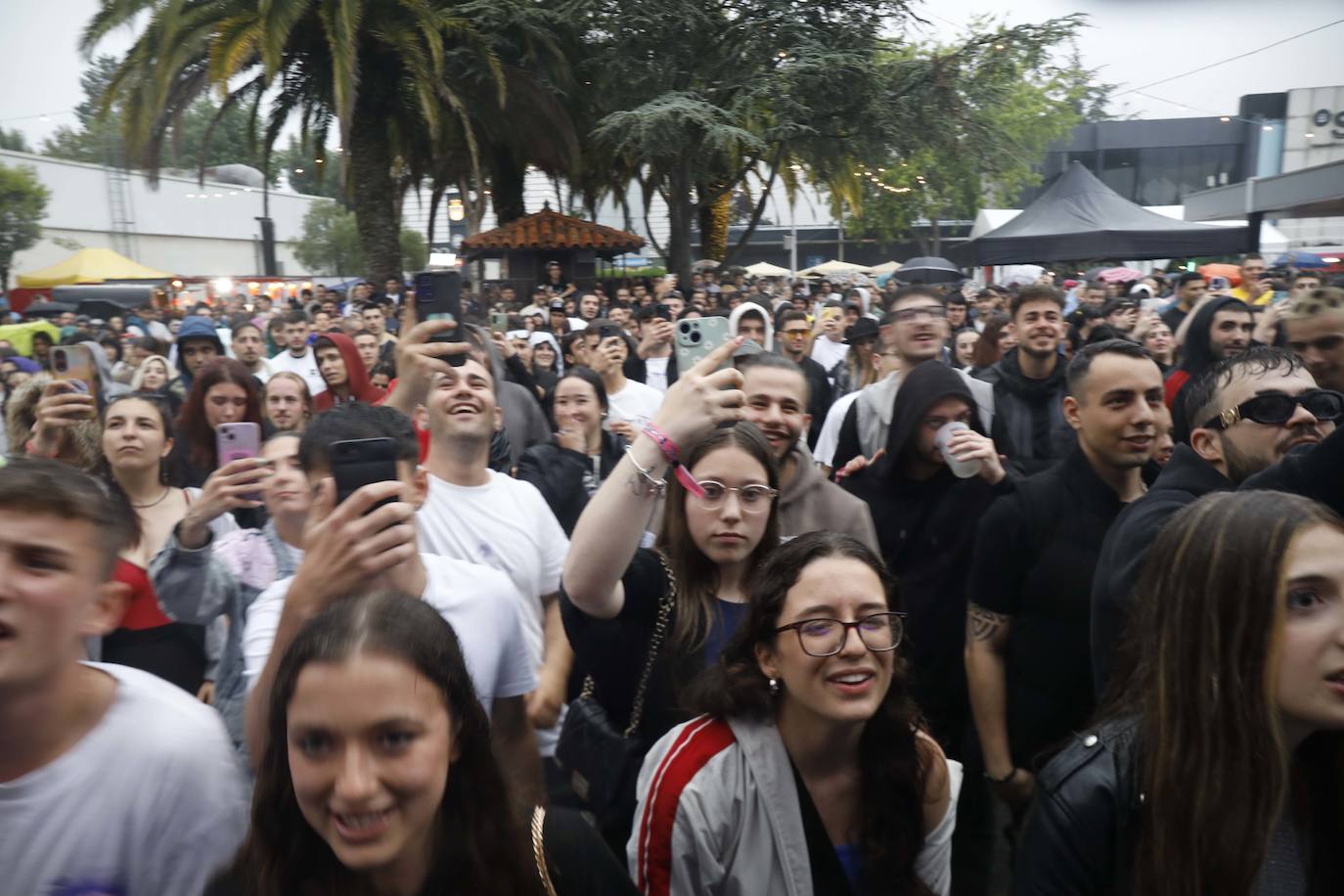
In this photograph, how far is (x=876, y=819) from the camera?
83.5 inches

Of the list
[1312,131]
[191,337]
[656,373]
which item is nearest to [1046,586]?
[656,373]

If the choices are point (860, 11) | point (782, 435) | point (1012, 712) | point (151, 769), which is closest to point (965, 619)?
point (1012, 712)

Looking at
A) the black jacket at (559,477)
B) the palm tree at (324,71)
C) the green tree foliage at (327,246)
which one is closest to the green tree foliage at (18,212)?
the green tree foliage at (327,246)

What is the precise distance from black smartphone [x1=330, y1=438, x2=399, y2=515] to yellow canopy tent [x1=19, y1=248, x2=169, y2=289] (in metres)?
37.0

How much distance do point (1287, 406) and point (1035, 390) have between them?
261 centimetres

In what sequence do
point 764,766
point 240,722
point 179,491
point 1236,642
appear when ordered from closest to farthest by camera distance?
1. point 1236,642
2. point 764,766
3. point 240,722
4. point 179,491

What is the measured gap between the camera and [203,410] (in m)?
5.09

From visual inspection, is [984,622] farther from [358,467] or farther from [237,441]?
[237,441]

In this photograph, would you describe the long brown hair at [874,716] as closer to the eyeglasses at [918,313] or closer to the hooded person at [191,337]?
the eyeglasses at [918,313]

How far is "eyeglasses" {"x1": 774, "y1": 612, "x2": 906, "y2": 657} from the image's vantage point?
83.9 inches

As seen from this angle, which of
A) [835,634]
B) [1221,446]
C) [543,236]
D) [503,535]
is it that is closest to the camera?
[835,634]

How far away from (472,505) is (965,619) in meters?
1.78

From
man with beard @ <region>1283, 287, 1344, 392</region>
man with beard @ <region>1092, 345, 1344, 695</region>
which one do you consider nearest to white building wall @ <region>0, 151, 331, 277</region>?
man with beard @ <region>1283, 287, 1344, 392</region>

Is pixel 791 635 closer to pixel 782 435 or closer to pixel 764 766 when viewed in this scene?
pixel 764 766
